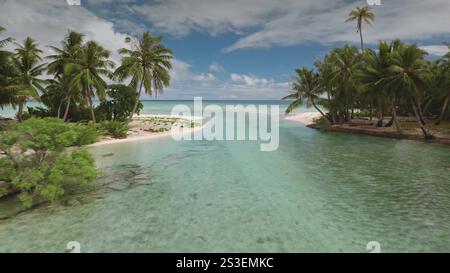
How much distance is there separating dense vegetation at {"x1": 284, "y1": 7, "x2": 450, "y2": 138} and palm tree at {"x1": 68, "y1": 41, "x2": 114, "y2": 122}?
23.7 meters

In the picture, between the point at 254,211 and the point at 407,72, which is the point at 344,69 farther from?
the point at 254,211

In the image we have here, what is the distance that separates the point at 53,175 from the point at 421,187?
13212mm

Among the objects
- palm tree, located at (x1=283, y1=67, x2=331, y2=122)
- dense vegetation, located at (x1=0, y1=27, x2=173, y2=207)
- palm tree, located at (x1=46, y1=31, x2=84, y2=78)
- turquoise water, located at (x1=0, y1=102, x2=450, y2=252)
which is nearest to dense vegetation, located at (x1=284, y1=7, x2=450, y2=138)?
palm tree, located at (x1=283, y1=67, x2=331, y2=122)

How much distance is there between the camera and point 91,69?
24328mm

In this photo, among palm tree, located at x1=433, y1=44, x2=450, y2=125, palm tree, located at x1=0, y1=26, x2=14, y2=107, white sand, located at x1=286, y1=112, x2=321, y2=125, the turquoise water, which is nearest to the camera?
the turquoise water

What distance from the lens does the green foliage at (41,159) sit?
7465 millimetres

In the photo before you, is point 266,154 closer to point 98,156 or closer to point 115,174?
point 115,174

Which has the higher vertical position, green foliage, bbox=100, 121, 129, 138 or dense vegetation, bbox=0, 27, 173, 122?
dense vegetation, bbox=0, 27, 173, 122

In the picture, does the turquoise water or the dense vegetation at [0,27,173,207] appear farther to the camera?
the dense vegetation at [0,27,173,207]

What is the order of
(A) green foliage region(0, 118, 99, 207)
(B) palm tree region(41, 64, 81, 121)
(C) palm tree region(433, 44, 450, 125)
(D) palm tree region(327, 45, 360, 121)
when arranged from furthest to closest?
(D) palm tree region(327, 45, 360, 121) < (B) palm tree region(41, 64, 81, 121) < (C) palm tree region(433, 44, 450, 125) < (A) green foliage region(0, 118, 99, 207)

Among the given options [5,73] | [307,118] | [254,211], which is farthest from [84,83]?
[307,118]

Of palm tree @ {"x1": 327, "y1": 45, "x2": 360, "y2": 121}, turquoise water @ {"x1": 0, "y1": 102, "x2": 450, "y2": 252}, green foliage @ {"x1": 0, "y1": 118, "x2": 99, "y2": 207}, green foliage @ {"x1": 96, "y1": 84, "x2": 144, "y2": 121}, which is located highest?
palm tree @ {"x1": 327, "y1": 45, "x2": 360, "y2": 121}

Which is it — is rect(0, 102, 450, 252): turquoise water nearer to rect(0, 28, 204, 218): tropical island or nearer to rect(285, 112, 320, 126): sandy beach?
rect(0, 28, 204, 218): tropical island

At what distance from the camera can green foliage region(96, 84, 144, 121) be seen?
92.7 ft
